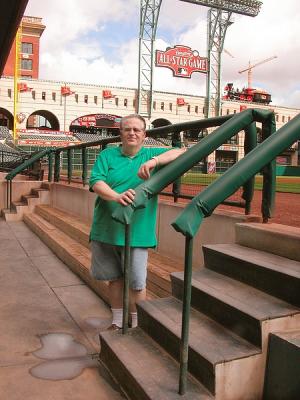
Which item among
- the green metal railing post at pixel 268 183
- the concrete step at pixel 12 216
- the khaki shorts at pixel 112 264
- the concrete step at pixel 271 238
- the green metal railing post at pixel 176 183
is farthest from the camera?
the concrete step at pixel 12 216

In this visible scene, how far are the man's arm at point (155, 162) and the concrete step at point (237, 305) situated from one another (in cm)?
88

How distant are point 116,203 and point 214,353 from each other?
1.21 m

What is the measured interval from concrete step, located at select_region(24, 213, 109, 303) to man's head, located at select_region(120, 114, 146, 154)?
181 centimetres

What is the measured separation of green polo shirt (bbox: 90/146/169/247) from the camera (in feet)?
9.84

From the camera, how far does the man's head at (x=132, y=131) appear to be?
116 inches

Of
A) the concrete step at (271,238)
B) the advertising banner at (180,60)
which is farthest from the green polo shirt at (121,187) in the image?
the advertising banner at (180,60)

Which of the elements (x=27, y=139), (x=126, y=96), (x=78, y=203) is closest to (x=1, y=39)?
(x=78, y=203)

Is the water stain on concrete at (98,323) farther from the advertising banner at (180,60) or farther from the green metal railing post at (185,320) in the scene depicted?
the advertising banner at (180,60)

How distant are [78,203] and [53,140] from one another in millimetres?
41478

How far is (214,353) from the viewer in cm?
230

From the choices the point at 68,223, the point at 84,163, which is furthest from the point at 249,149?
the point at 84,163

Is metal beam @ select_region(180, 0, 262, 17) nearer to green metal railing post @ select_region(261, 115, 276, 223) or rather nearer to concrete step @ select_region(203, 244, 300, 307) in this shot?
green metal railing post @ select_region(261, 115, 276, 223)

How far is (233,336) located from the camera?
251 cm

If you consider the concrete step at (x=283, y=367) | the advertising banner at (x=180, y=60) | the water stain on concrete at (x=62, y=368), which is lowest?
the water stain on concrete at (x=62, y=368)
